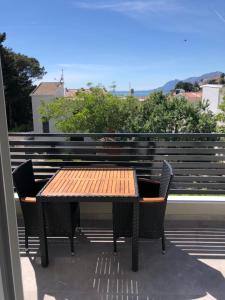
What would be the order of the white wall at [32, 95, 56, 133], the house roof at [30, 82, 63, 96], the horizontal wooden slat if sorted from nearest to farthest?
the horizontal wooden slat < the white wall at [32, 95, 56, 133] < the house roof at [30, 82, 63, 96]

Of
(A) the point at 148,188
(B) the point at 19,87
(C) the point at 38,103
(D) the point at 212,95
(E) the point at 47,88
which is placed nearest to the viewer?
(A) the point at 148,188

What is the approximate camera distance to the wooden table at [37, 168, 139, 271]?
7.92 feet

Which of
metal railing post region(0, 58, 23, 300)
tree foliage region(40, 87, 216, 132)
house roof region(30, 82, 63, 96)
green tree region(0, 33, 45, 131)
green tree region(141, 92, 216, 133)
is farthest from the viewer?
house roof region(30, 82, 63, 96)

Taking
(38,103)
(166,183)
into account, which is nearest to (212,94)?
(38,103)

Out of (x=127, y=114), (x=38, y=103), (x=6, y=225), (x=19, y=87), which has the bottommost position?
(x=127, y=114)

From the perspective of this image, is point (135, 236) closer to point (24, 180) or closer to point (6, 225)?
point (24, 180)

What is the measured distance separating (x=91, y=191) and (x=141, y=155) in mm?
1097

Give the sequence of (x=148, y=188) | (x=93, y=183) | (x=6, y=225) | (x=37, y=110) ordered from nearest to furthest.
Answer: (x=6, y=225) → (x=93, y=183) → (x=148, y=188) → (x=37, y=110)

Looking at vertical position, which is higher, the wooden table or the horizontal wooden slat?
the horizontal wooden slat

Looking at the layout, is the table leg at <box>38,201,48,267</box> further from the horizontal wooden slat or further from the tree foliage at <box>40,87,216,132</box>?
the tree foliage at <box>40,87,216,132</box>

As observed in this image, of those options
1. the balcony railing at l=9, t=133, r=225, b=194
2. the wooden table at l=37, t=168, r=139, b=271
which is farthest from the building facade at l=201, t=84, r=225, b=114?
the wooden table at l=37, t=168, r=139, b=271

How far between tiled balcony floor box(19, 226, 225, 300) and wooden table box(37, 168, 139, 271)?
0.15 metres

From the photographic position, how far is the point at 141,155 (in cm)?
345

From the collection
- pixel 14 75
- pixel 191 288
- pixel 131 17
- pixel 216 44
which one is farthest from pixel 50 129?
pixel 191 288
